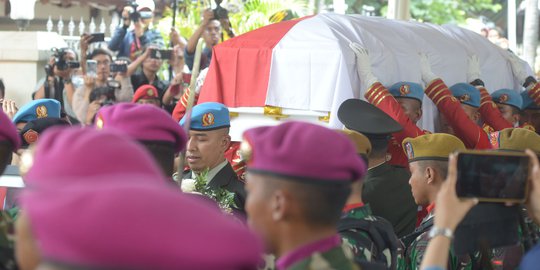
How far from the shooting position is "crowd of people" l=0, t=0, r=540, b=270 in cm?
144

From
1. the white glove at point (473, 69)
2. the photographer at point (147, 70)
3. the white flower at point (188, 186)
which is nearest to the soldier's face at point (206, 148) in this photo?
the white flower at point (188, 186)

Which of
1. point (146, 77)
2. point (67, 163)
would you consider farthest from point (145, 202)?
point (146, 77)

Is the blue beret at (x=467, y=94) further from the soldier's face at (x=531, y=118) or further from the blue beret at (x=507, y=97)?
the soldier's face at (x=531, y=118)

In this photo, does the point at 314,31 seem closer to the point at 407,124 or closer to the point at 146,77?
the point at 407,124

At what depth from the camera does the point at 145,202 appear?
1.45 m

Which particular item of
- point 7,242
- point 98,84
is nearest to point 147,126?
point 7,242

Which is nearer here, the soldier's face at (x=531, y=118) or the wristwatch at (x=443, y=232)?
the wristwatch at (x=443, y=232)

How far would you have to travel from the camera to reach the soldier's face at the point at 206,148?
5.05 m

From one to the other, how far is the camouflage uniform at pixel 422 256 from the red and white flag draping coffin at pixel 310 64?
5.81 ft

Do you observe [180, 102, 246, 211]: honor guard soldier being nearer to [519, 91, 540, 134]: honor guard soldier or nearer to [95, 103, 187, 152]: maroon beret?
[95, 103, 187, 152]: maroon beret

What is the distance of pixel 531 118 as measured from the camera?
759cm

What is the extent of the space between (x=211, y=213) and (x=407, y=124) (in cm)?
430

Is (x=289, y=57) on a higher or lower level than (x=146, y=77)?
higher

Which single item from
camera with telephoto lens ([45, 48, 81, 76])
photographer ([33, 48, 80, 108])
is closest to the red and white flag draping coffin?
photographer ([33, 48, 80, 108])
